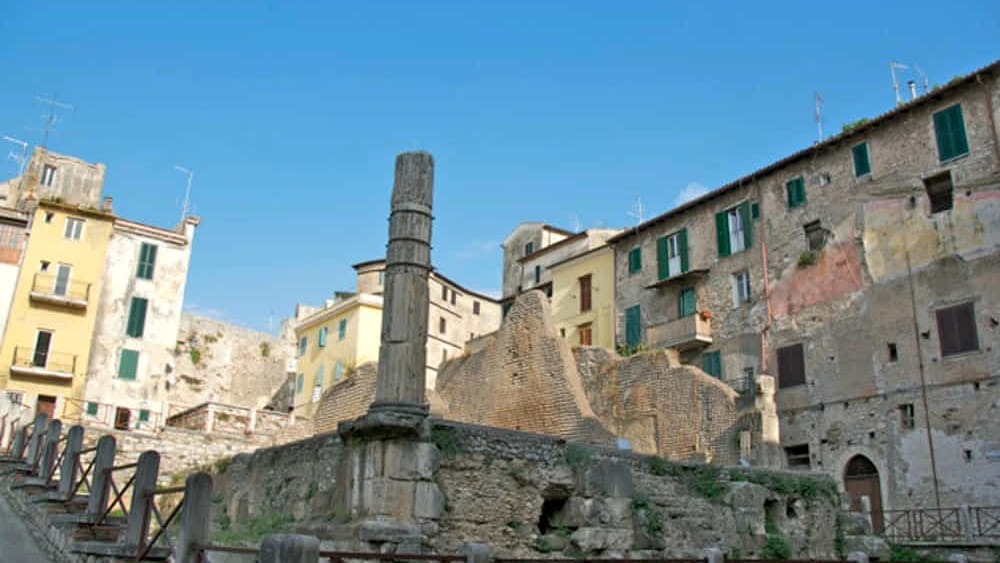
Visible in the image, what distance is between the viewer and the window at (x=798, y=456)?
82.1 feet

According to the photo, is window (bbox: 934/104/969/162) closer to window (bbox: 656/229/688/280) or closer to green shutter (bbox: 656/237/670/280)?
window (bbox: 656/229/688/280)

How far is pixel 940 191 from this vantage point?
76.5 ft

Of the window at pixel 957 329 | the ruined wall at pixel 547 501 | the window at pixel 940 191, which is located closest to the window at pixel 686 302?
the window at pixel 940 191

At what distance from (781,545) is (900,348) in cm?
1077

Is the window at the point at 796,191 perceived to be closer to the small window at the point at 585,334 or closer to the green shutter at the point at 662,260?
the green shutter at the point at 662,260

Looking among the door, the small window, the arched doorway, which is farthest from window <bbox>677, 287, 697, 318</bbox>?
the door

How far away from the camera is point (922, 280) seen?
75.0 feet

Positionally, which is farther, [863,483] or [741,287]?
[741,287]

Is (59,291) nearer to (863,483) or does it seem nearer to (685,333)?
(685,333)

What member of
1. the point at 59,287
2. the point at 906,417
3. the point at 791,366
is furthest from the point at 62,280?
the point at 906,417

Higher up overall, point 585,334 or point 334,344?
point 334,344

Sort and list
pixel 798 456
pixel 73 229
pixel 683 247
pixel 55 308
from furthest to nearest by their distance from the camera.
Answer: pixel 73 229
pixel 55 308
pixel 683 247
pixel 798 456

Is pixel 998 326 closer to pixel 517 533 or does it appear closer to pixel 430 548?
pixel 517 533

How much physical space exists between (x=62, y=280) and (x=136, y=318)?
3.03 m
